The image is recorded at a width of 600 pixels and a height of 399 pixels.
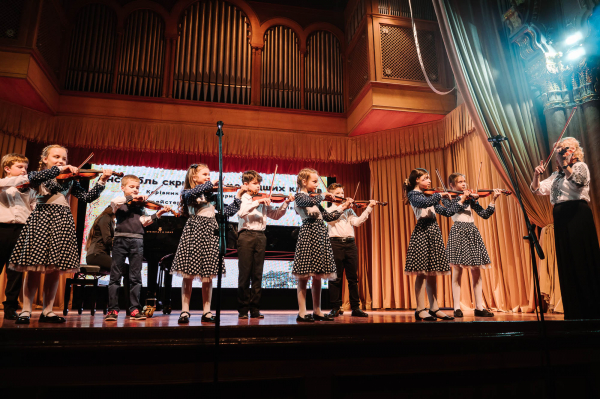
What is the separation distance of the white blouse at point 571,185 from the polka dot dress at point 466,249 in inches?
28.3

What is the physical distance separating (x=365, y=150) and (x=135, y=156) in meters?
3.63

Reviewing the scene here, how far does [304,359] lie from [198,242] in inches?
50.3

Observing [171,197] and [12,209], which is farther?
[171,197]

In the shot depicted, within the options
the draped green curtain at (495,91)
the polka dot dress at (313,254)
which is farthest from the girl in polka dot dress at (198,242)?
the draped green curtain at (495,91)

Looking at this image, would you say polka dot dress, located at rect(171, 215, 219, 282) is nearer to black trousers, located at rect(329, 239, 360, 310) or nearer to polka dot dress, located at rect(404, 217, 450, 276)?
polka dot dress, located at rect(404, 217, 450, 276)

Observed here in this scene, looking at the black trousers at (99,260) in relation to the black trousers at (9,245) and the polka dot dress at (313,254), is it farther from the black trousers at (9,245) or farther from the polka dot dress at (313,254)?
the polka dot dress at (313,254)

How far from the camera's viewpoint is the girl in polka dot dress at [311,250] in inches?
124

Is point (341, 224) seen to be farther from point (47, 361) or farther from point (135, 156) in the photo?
point (135, 156)

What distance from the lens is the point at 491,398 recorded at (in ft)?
7.86

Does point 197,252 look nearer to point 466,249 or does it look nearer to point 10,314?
point 10,314

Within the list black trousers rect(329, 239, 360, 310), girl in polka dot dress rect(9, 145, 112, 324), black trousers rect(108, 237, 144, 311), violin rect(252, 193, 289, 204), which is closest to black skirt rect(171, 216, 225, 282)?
black trousers rect(108, 237, 144, 311)

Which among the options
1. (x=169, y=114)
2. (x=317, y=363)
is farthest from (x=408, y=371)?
(x=169, y=114)

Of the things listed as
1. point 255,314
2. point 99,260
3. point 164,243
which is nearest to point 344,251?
point 255,314

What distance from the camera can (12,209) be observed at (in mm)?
3264
